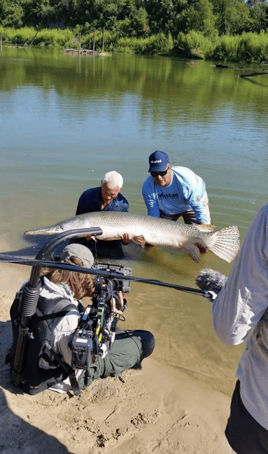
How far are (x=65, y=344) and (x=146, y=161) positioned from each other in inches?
317

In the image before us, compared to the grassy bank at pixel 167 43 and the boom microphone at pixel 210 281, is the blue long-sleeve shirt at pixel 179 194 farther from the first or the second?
the grassy bank at pixel 167 43

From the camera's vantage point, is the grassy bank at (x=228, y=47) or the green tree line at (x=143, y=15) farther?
the green tree line at (x=143, y=15)

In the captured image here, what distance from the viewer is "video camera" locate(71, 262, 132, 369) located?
2.52 metres

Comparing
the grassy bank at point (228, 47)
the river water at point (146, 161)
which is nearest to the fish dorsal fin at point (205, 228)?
the river water at point (146, 161)

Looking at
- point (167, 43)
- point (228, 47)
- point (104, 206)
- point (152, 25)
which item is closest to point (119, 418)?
point (104, 206)

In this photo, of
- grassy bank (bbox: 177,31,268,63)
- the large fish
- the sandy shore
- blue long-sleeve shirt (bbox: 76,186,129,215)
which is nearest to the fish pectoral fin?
the large fish

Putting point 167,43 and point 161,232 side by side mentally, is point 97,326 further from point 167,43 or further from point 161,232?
point 167,43

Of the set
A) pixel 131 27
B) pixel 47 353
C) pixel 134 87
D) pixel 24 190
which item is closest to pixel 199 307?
pixel 47 353

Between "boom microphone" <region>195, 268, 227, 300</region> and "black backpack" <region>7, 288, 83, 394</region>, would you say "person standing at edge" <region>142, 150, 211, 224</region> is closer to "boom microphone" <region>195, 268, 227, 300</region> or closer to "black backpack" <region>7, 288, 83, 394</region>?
"boom microphone" <region>195, 268, 227, 300</region>

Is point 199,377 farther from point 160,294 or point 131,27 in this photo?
point 131,27

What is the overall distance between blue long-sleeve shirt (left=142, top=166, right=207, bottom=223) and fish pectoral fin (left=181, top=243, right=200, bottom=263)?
0.51 metres

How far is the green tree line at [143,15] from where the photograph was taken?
5919cm

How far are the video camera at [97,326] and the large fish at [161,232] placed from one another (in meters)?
2.95

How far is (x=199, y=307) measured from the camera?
209 inches
